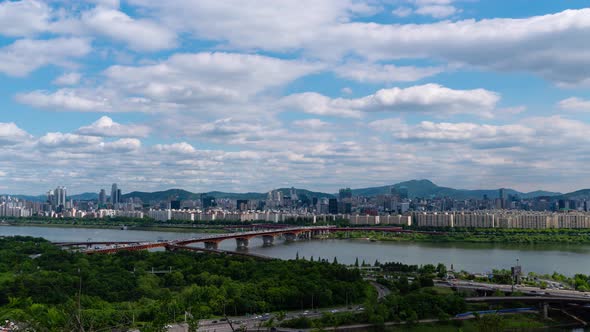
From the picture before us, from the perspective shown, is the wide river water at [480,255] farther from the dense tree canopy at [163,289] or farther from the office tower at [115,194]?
the office tower at [115,194]

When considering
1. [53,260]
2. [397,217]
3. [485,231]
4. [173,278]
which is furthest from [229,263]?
[397,217]

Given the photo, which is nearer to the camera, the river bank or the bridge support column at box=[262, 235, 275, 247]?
the river bank

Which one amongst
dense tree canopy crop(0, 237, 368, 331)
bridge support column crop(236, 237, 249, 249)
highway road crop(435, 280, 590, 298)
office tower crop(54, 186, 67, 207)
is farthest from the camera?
office tower crop(54, 186, 67, 207)

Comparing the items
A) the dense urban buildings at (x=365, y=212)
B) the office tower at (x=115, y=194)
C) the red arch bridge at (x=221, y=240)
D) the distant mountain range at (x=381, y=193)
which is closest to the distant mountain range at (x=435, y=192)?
the distant mountain range at (x=381, y=193)

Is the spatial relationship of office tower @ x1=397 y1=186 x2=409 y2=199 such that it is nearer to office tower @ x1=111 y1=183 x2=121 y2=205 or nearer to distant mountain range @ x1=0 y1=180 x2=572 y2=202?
distant mountain range @ x1=0 y1=180 x2=572 y2=202

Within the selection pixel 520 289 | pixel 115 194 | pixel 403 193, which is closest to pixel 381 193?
pixel 403 193

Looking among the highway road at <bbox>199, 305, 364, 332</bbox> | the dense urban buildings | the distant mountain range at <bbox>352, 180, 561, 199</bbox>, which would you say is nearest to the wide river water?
the highway road at <bbox>199, 305, 364, 332</bbox>

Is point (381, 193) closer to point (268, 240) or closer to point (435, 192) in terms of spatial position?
point (435, 192)

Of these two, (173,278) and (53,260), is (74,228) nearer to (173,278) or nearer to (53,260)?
(53,260)
